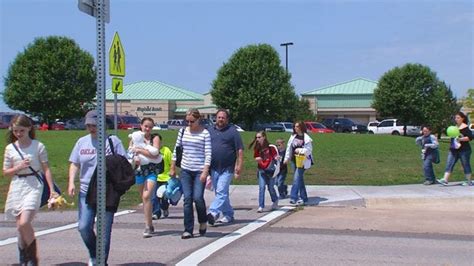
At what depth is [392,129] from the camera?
188 feet

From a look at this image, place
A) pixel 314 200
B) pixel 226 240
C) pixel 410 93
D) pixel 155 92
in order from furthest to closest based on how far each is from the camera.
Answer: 1. pixel 155 92
2. pixel 410 93
3. pixel 314 200
4. pixel 226 240

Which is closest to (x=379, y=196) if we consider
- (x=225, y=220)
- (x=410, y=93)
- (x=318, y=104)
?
(x=225, y=220)

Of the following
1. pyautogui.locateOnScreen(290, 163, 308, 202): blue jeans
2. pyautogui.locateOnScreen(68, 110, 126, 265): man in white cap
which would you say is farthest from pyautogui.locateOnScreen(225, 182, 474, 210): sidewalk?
pyautogui.locateOnScreen(68, 110, 126, 265): man in white cap

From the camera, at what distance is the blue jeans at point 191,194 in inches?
344

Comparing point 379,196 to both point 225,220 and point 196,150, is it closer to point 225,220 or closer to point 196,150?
point 225,220

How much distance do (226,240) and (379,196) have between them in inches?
214

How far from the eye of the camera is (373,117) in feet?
289

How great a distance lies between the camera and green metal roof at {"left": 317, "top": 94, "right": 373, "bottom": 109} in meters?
91.8

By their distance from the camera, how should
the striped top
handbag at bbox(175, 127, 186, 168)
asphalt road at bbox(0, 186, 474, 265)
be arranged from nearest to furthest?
asphalt road at bbox(0, 186, 474, 265), the striped top, handbag at bbox(175, 127, 186, 168)

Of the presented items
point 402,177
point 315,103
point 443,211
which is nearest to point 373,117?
point 315,103

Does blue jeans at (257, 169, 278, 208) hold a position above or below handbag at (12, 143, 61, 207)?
below

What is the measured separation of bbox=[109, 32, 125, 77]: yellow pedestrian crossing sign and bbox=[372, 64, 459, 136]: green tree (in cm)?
4985

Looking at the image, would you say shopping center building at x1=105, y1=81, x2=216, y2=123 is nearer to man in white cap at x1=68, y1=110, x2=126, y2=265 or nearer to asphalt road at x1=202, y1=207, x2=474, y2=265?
asphalt road at x1=202, y1=207, x2=474, y2=265

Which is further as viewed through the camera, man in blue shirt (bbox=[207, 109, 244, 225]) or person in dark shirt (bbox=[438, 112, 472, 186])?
person in dark shirt (bbox=[438, 112, 472, 186])
